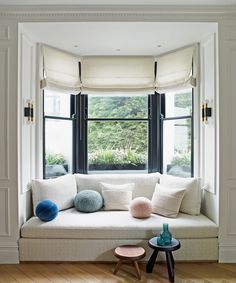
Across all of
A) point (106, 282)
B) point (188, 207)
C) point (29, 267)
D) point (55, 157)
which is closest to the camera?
point (106, 282)

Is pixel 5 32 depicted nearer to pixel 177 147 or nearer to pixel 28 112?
pixel 28 112

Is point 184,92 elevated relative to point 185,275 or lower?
elevated

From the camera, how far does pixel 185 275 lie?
2.84 m

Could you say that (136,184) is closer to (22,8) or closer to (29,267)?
(29,267)

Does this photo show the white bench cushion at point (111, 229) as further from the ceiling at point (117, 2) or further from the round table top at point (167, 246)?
the ceiling at point (117, 2)

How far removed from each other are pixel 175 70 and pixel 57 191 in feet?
7.47

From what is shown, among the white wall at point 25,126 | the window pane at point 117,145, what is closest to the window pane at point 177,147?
the window pane at point 117,145

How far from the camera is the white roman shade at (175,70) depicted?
3793 mm

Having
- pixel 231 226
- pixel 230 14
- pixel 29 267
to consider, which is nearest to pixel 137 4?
pixel 230 14

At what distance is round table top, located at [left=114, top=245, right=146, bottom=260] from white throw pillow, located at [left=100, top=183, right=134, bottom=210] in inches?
28.8

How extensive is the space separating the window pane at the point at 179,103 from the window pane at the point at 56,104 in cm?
148

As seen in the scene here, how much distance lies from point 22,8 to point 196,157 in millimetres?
2765

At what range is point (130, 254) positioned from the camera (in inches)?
110

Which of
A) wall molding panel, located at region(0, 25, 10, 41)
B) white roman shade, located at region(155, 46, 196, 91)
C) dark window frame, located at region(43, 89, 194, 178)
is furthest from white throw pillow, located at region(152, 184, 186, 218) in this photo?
wall molding panel, located at region(0, 25, 10, 41)
